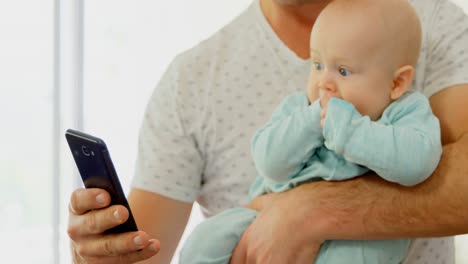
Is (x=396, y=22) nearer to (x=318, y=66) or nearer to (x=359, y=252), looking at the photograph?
(x=318, y=66)

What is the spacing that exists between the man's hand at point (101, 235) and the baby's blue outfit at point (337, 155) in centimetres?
10

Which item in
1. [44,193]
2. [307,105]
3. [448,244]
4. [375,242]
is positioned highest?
[307,105]

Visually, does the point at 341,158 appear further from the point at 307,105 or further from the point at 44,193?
the point at 44,193

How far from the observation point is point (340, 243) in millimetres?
1214

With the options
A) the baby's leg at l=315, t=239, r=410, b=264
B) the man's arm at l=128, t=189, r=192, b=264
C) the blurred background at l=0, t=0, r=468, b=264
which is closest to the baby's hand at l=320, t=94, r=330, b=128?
the baby's leg at l=315, t=239, r=410, b=264

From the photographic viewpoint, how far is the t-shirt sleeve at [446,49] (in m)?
1.34

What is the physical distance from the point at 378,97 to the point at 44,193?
7.18 feet

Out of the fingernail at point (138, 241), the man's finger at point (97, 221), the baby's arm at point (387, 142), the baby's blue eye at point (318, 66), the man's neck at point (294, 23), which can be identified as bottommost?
the fingernail at point (138, 241)

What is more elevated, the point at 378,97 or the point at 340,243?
the point at 378,97

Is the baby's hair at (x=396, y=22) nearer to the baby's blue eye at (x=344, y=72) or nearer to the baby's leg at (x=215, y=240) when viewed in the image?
the baby's blue eye at (x=344, y=72)

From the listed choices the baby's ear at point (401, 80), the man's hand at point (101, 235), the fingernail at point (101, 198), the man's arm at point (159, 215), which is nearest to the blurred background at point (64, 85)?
the man's arm at point (159, 215)

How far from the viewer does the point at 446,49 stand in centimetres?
138

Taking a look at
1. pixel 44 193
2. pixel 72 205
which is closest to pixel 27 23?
pixel 44 193

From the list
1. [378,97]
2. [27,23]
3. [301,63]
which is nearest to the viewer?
[378,97]
